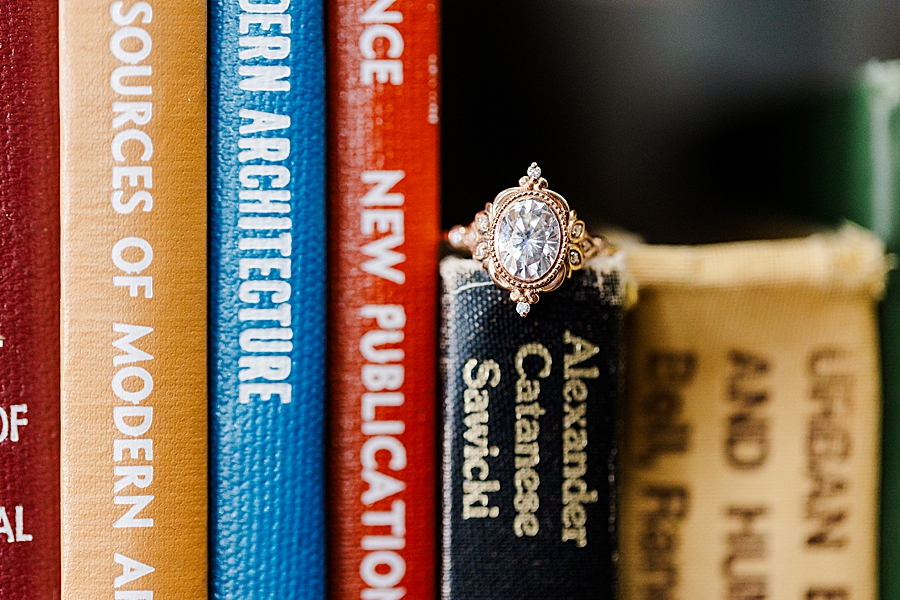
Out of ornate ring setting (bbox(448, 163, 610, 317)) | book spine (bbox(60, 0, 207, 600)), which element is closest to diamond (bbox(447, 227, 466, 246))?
ornate ring setting (bbox(448, 163, 610, 317))

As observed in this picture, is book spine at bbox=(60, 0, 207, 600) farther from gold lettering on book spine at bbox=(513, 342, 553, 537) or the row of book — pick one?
gold lettering on book spine at bbox=(513, 342, 553, 537)

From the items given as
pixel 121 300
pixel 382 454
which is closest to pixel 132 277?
pixel 121 300

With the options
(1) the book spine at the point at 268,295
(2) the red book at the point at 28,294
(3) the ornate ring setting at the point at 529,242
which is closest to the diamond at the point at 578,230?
(3) the ornate ring setting at the point at 529,242

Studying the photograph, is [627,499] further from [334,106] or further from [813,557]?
[334,106]

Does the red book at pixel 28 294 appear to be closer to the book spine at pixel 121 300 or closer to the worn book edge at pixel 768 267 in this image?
the book spine at pixel 121 300

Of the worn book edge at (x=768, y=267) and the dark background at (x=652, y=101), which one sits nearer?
the worn book edge at (x=768, y=267)

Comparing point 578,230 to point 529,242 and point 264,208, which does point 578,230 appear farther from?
point 264,208
